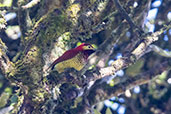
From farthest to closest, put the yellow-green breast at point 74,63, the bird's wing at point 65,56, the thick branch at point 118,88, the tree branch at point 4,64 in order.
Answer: the thick branch at point 118,88 → the yellow-green breast at point 74,63 → the bird's wing at point 65,56 → the tree branch at point 4,64

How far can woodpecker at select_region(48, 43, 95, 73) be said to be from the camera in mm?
2975

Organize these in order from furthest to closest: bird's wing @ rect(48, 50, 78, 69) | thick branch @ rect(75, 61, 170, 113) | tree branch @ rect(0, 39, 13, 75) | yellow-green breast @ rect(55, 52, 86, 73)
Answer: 1. thick branch @ rect(75, 61, 170, 113)
2. yellow-green breast @ rect(55, 52, 86, 73)
3. bird's wing @ rect(48, 50, 78, 69)
4. tree branch @ rect(0, 39, 13, 75)

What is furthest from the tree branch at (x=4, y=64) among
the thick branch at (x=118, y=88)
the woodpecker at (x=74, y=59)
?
the thick branch at (x=118, y=88)

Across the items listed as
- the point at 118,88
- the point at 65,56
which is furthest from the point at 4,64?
the point at 118,88

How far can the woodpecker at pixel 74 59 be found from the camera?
2.97 meters

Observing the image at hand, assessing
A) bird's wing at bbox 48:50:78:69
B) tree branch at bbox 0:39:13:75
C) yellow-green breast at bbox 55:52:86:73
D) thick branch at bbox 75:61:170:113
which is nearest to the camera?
tree branch at bbox 0:39:13:75

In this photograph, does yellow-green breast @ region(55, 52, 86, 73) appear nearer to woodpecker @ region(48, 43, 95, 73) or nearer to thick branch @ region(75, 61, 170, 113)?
woodpecker @ region(48, 43, 95, 73)

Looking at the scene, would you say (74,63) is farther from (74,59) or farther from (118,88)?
(118,88)

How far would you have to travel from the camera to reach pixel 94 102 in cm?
417

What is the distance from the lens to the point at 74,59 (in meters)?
3.13

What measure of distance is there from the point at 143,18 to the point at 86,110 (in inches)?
70.4

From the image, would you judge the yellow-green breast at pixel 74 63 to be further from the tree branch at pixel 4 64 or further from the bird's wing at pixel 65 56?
the tree branch at pixel 4 64

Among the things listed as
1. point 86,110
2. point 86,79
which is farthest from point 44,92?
point 86,110

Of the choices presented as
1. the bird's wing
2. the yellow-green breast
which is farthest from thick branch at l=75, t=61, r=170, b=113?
the bird's wing
